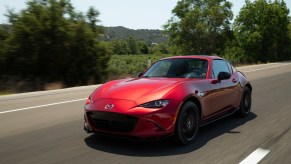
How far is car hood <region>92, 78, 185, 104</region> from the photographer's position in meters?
5.16

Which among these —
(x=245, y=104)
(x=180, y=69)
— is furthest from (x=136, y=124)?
(x=245, y=104)

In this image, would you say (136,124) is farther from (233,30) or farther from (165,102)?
(233,30)

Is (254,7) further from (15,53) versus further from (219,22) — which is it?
(15,53)

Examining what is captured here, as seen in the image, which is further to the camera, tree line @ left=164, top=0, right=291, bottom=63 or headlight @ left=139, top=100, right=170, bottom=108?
tree line @ left=164, top=0, right=291, bottom=63

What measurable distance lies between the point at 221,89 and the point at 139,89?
1.91 metres

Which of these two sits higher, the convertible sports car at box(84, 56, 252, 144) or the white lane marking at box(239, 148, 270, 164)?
the convertible sports car at box(84, 56, 252, 144)

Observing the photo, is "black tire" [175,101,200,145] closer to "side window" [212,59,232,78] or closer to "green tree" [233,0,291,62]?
"side window" [212,59,232,78]


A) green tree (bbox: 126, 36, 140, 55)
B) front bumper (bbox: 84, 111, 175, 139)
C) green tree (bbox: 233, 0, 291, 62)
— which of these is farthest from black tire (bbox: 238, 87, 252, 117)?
green tree (bbox: 126, 36, 140, 55)

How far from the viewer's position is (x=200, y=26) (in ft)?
151

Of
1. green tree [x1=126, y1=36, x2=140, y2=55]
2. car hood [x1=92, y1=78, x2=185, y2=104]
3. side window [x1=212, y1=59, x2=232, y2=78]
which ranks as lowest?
green tree [x1=126, y1=36, x2=140, y2=55]

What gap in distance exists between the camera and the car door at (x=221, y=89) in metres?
6.34

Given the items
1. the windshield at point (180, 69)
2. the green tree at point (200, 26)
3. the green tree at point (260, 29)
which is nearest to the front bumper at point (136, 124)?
the windshield at point (180, 69)

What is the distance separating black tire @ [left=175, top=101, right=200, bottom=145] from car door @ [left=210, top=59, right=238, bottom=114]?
0.73m

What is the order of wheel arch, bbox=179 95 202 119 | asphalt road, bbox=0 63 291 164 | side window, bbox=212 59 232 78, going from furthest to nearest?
side window, bbox=212 59 232 78 < wheel arch, bbox=179 95 202 119 < asphalt road, bbox=0 63 291 164
